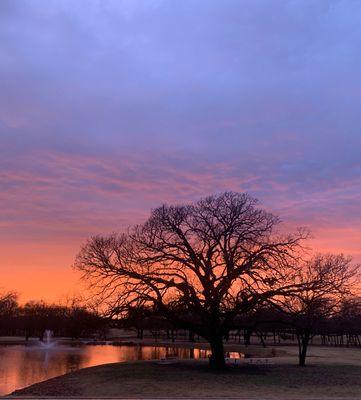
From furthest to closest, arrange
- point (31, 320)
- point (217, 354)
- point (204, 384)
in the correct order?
point (31, 320), point (217, 354), point (204, 384)

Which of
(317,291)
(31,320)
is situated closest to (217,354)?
(317,291)

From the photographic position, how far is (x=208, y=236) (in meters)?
30.7

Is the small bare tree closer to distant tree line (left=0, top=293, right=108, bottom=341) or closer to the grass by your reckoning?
the grass

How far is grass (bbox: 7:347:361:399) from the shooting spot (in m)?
20.6

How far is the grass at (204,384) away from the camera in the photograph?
20.6 metres

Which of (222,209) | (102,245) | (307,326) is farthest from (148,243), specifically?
(307,326)

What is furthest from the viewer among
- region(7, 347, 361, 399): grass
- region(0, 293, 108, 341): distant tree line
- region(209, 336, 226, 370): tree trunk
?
region(0, 293, 108, 341): distant tree line

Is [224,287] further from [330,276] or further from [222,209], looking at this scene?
[330,276]

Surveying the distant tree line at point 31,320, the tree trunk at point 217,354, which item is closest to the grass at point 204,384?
the tree trunk at point 217,354

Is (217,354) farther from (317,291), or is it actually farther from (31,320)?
(31,320)

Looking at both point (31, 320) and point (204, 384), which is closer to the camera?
point (204, 384)

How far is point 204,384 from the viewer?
24.1m

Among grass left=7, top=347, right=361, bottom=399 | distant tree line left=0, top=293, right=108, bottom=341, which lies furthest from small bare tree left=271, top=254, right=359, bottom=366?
distant tree line left=0, top=293, right=108, bottom=341

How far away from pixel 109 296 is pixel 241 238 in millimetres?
8319
